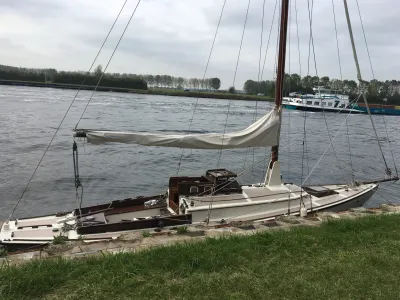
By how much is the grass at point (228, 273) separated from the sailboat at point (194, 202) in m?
3.37

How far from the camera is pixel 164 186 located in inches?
792

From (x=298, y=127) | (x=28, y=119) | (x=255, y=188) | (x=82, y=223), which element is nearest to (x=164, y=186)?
(x=255, y=188)

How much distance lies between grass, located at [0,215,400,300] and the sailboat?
337 cm

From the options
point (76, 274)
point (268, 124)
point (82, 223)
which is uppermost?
point (268, 124)

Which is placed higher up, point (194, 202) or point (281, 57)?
point (281, 57)

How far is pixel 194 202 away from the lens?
9.80 metres

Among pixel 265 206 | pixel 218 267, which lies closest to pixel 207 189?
pixel 265 206

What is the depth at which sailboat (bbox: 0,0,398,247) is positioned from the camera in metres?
8.84

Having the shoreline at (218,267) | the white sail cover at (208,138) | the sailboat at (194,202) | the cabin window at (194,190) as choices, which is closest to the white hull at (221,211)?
the sailboat at (194,202)

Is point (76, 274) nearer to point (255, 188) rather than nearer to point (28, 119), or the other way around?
point (255, 188)

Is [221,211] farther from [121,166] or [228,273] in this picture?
[121,166]

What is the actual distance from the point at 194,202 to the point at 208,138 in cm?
176

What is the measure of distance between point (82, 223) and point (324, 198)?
7.49 m

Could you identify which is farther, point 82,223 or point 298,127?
point 298,127
